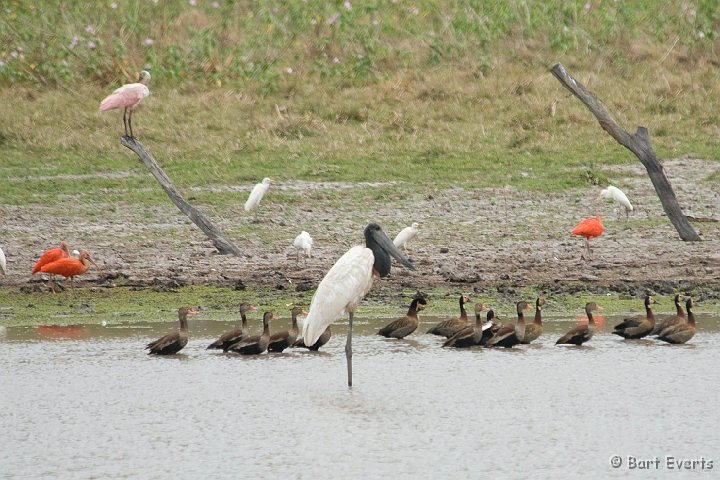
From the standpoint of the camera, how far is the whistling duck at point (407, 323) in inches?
458

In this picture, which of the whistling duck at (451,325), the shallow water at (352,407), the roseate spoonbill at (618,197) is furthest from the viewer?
the roseate spoonbill at (618,197)

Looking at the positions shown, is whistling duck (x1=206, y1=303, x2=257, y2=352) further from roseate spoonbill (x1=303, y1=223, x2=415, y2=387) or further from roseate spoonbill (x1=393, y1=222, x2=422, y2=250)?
roseate spoonbill (x1=393, y1=222, x2=422, y2=250)

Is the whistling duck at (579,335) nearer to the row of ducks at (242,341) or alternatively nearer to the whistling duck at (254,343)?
the row of ducks at (242,341)

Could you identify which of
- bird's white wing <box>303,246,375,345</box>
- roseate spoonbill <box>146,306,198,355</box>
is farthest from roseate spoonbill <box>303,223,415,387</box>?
roseate spoonbill <box>146,306,198,355</box>

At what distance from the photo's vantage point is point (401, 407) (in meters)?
9.32

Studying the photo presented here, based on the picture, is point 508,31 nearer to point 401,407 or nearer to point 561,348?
point 561,348

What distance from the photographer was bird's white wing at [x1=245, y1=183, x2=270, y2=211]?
53.9ft

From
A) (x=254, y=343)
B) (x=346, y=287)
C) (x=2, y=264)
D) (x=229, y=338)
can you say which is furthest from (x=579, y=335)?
(x=2, y=264)

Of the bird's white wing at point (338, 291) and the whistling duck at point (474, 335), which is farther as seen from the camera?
the whistling duck at point (474, 335)

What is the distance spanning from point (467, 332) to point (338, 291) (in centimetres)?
183

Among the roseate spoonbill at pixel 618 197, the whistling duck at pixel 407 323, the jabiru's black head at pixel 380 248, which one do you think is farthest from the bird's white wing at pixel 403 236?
the jabiru's black head at pixel 380 248

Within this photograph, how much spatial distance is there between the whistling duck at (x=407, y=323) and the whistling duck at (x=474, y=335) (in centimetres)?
33

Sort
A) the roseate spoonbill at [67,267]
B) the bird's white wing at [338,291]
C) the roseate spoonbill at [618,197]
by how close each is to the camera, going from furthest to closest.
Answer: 1. the roseate spoonbill at [618,197]
2. the roseate spoonbill at [67,267]
3. the bird's white wing at [338,291]

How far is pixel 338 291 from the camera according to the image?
9906 millimetres
